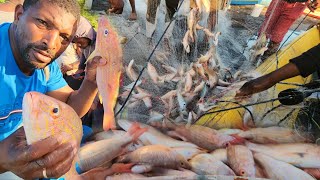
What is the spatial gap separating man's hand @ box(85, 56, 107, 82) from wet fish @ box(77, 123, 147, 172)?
1.28ft

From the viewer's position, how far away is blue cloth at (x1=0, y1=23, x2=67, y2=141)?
5.82 feet

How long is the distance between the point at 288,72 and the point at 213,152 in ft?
2.22

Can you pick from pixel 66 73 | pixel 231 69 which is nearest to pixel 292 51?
pixel 231 69

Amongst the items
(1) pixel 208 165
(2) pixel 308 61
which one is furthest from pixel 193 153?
(2) pixel 308 61

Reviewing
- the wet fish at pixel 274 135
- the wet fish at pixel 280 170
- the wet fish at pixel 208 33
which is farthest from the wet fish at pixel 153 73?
the wet fish at pixel 280 170

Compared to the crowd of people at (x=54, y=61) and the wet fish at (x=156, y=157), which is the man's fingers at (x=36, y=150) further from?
the wet fish at (x=156, y=157)

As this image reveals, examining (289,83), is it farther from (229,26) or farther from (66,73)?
(66,73)

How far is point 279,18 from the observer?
2.05 metres

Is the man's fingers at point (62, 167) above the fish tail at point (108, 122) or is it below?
below

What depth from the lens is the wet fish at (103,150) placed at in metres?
2.00

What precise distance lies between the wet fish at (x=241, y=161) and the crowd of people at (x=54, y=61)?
0.34m

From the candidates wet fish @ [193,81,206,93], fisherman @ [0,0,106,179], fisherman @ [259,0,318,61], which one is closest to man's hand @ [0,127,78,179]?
fisherman @ [0,0,106,179]

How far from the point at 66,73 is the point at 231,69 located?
1012mm

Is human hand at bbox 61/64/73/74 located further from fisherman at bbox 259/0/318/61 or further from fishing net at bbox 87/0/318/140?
fisherman at bbox 259/0/318/61
